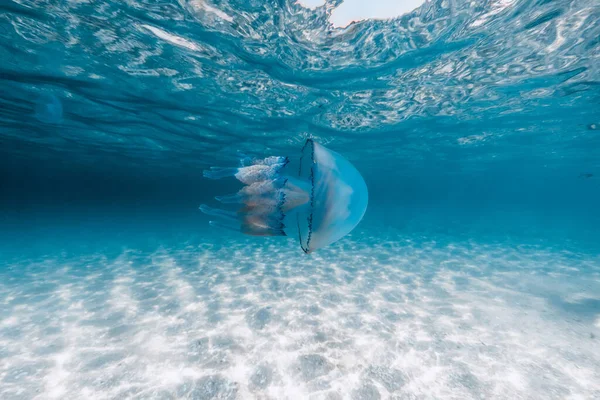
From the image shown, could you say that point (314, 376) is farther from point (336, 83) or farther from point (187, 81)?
point (187, 81)

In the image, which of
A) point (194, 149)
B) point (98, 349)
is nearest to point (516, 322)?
point (98, 349)

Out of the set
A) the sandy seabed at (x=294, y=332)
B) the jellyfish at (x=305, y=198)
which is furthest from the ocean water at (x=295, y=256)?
the jellyfish at (x=305, y=198)

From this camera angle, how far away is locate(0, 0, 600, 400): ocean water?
13.8 ft

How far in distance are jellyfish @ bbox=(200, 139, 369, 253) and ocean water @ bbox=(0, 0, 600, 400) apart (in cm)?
241

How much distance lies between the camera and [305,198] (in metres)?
2.98

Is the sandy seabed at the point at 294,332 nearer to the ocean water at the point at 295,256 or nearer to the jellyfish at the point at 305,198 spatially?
the ocean water at the point at 295,256

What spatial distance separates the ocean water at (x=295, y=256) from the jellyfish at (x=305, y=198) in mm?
2412

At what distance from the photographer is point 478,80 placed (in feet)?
35.1

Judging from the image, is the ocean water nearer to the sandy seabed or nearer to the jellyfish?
the sandy seabed

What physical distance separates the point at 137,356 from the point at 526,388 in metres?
5.75

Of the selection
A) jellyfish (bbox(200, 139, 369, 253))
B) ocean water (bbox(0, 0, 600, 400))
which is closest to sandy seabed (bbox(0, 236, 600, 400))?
ocean water (bbox(0, 0, 600, 400))

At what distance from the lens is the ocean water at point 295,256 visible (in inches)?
165

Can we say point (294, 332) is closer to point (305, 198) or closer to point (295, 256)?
point (305, 198)

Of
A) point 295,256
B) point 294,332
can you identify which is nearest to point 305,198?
point 294,332
